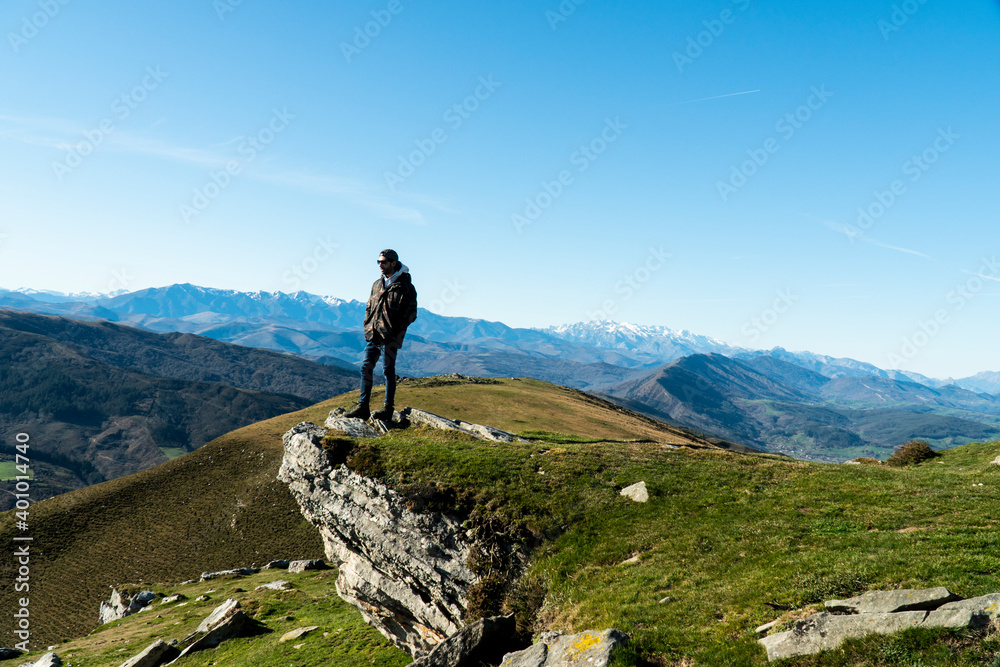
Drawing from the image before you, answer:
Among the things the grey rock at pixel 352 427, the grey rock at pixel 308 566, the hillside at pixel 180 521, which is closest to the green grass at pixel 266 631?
the grey rock at pixel 308 566

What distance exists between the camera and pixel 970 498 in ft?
51.8

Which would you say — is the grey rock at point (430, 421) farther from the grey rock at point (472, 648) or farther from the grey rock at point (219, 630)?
the grey rock at point (472, 648)

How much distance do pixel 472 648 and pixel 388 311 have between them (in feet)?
50.2

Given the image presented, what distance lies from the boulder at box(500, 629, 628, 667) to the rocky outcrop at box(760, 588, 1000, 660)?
3027mm

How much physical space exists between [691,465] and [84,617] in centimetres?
7416

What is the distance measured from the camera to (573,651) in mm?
10648

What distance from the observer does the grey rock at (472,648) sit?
12.6 m

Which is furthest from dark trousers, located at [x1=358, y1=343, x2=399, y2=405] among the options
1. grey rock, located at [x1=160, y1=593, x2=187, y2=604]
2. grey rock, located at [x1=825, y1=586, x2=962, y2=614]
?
grey rock, located at [x1=160, y1=593, x2=187, y2=604]

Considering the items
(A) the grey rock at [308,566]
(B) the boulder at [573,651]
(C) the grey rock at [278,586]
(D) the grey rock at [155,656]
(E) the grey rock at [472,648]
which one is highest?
(B) the boulder at [573,651]

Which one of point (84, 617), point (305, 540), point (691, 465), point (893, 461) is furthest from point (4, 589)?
point (893, 461)

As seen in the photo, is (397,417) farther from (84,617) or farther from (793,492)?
(84,617)

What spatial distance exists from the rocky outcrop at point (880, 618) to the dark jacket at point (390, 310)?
18.8 meters

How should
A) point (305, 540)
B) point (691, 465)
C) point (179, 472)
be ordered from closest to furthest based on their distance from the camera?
1. point (691, 465)
2. point (305, 540)
3. point (179, 472)

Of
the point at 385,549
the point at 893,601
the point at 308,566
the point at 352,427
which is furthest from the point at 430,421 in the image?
the point at 308,566
